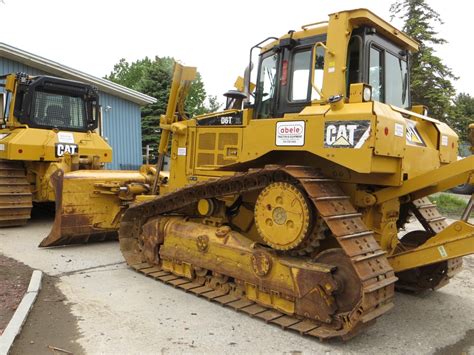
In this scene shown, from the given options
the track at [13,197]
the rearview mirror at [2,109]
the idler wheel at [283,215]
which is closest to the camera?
the idler wheel at [283,215]

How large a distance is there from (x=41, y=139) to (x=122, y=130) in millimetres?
9071

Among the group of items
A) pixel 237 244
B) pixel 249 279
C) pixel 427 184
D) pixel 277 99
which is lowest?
pixel 249 279

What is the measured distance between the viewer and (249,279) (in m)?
4.81

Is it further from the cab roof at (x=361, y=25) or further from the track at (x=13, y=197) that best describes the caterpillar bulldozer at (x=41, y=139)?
the cab roof at (x=361, y=25)

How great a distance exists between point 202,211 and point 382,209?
219 centimetres

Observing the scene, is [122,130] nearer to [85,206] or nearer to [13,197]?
[13,197]

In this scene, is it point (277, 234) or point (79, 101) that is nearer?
point (277, 234)

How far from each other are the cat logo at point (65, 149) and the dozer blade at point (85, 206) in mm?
1839

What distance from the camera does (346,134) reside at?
13.4 feet

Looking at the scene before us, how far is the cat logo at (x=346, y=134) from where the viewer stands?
13.0 feet

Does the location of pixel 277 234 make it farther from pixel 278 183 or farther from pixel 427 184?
pixel 427 184

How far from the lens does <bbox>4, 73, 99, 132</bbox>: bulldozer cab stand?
9.36 m

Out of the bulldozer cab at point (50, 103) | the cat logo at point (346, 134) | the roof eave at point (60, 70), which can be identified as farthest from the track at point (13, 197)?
the cat logo at point (346, 134)

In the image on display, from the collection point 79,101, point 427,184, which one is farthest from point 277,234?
point 79,101
